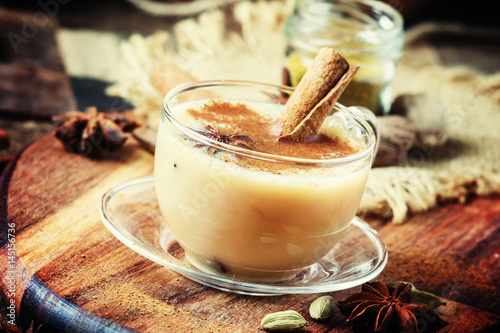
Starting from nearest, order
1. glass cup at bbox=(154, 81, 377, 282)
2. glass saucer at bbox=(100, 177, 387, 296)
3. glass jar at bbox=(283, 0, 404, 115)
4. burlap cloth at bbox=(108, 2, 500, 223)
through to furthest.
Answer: glass cup at bbox=(154, 81, 377, 282) < glass saucer at bbox=(100, 177, 387, 296) < burlap cloth at bbox=(108, 2, 500, 223) < glass jar at bbox=(283, 0, 404, 115)

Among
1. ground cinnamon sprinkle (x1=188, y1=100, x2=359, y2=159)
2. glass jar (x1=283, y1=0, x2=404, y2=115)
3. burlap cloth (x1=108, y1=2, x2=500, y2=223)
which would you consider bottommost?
burlap cloth (x1=108, y1=2, x2=500, y2=223)

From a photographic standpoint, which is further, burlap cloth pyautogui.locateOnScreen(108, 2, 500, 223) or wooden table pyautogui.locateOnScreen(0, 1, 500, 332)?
burlap cloth pyautogui.locateOnScreen(108, 2, 500, 223)

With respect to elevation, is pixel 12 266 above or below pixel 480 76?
above

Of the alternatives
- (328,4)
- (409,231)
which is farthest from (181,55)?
(409,231)

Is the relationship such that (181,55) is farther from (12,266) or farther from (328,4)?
(12,266)

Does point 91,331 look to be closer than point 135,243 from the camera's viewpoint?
Yes

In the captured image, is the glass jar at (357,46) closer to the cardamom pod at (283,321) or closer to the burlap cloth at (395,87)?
the burlap cloth at (395,87)

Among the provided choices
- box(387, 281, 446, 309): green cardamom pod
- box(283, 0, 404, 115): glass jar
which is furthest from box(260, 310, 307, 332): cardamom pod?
box(283, 0, 404, 115): glass jar

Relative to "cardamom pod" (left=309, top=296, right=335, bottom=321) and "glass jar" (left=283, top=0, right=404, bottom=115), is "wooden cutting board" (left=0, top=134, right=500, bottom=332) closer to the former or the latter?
"cardamom pod" (left=309, top=296, right=335, bottom=321)
